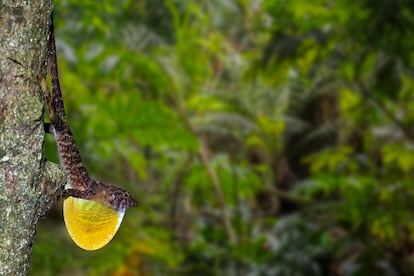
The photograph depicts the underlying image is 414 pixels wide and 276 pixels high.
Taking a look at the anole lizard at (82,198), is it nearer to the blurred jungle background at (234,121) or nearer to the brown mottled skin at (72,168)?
the brown mottled skin at (72,168)

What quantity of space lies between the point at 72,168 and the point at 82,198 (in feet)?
0.10

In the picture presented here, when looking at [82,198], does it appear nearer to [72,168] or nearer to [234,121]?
[72,168]

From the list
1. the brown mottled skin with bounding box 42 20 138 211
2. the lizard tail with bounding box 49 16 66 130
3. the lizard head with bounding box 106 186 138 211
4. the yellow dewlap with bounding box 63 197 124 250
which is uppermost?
the lizard tail with bounding box 49 16 66 130

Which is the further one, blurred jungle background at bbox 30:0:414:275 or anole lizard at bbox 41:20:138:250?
blurred jungle background at bbox 30:0:414:275

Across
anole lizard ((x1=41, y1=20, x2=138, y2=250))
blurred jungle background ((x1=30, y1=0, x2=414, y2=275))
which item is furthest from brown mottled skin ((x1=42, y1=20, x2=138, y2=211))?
blurred jungle background ((x1=30, y1=0, x2=414, y2=275))

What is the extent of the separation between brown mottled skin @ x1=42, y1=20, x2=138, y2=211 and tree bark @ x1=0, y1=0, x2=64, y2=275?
16 mm

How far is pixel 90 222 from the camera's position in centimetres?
44

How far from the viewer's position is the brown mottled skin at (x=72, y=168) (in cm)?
45

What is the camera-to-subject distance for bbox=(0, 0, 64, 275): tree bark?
44 cm

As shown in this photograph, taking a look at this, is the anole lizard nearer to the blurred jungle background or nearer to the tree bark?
the tree bark

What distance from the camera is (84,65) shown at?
7.23 ft

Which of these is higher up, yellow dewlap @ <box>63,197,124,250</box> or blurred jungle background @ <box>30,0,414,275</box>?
blurred jungle background @ <box>30,0,414,275</box>

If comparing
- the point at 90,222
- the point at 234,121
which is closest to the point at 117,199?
the point at 90,222

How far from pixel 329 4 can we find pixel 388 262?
135 centimetres
